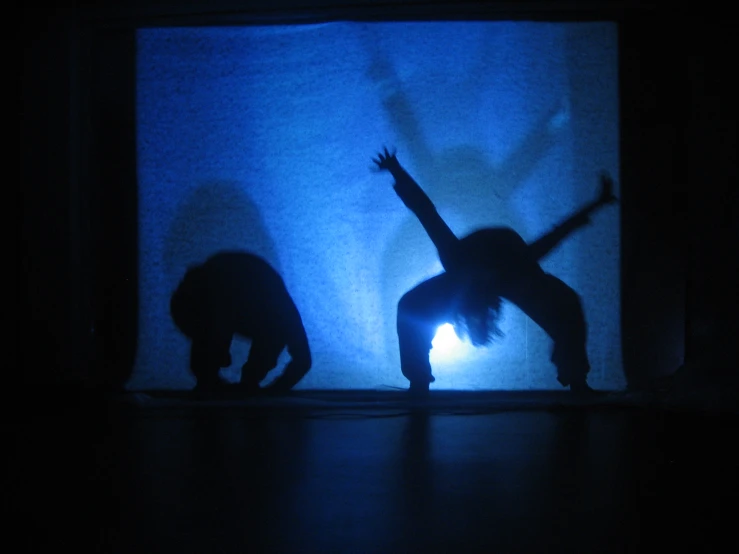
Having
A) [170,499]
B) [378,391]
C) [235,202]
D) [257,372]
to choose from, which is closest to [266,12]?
[235,202]

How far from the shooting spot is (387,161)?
2.54 metres

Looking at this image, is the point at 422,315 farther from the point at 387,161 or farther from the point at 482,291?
the point at 387,161

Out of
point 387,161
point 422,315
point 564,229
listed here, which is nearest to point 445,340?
point 422,315

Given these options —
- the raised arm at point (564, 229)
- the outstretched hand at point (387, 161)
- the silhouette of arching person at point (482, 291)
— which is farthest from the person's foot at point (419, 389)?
the outstretched hand at point (387, 161)

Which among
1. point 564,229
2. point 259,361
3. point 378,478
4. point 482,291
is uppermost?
point 564,229

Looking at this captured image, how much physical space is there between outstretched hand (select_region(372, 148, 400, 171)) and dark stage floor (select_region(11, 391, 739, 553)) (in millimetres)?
1071

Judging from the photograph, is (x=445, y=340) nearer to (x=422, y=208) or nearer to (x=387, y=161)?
(x=422, y=208)

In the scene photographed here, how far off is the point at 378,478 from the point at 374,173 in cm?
149

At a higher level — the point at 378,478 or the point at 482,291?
the point at 482,291

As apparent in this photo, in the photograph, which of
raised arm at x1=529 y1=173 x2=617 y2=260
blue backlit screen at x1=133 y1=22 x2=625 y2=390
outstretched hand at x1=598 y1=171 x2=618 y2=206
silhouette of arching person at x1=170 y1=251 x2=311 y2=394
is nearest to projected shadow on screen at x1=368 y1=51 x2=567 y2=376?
blue backlit screen at x1=133 y1=22 x2=625 y2=390

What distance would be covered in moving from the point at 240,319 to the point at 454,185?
1.17 metres

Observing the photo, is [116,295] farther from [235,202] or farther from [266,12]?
[266,12]

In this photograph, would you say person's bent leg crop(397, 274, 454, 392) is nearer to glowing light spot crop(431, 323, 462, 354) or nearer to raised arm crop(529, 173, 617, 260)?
glowing light spot crop(431, 323, 462, 354)

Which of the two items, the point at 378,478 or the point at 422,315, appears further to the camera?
the point at 422,315
